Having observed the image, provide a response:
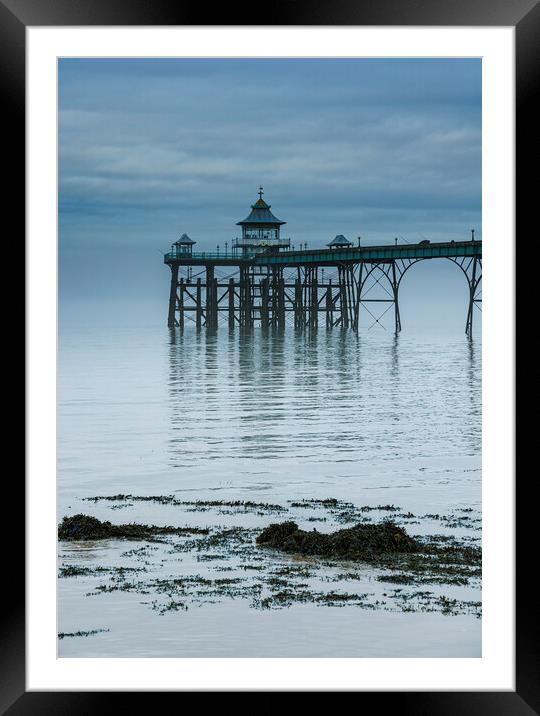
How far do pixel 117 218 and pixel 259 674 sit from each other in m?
43.4

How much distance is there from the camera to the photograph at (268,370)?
6.83 m

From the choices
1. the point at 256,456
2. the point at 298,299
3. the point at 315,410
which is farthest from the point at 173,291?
the point at 256,456

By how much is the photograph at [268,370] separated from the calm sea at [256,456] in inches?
1.8

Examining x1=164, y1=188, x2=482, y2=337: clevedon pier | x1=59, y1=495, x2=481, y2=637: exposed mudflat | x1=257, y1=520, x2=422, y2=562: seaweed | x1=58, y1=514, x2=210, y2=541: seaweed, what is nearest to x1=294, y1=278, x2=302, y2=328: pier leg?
x1=164, y1=188, x2=482, y2=337: clevedon pier

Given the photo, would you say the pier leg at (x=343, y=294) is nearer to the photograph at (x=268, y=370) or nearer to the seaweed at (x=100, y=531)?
the photograph at (x=268, y=370)

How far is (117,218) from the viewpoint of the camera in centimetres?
4569

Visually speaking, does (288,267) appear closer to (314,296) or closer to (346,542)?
(314,296)

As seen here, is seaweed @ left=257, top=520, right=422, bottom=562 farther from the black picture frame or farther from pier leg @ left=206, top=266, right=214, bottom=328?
pier leg @ left=206, top=266, right=214, bottom=328

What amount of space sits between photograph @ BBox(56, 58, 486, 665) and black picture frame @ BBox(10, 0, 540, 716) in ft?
1.30

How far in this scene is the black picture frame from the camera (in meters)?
3.34
